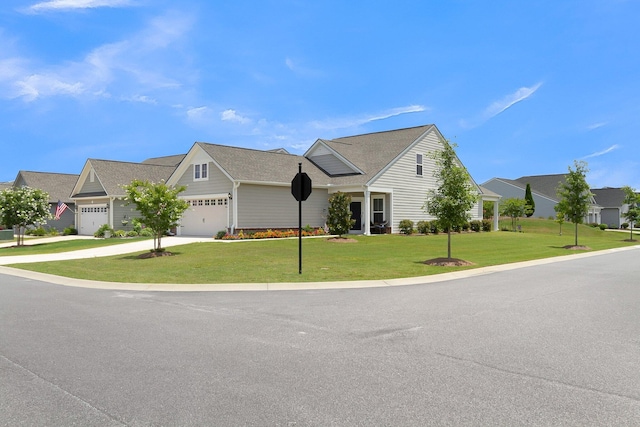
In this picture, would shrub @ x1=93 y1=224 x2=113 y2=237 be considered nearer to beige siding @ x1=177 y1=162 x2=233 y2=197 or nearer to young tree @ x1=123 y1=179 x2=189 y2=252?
Answer: beige siding @ x1=177 y1=162 x2=233 y2=197

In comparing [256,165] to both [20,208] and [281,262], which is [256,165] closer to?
[20,208]

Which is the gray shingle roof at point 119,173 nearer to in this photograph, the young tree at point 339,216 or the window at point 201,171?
the window at point 201,171

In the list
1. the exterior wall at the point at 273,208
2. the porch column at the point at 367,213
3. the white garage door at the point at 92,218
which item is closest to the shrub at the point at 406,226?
the porch column at the point at 367,213

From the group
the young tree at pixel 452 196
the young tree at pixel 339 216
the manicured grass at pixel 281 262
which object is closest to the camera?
the manicured grass at pixel 281 262

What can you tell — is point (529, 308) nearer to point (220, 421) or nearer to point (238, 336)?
point (238, 336)

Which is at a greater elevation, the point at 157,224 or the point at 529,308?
the point at 157,224

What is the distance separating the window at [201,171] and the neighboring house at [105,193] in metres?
5.12

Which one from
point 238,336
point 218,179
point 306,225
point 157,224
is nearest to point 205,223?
point 218,179

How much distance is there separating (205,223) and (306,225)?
6.73m

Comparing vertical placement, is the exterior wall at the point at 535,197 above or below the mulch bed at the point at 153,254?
above

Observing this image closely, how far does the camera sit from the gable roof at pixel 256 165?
31.8m

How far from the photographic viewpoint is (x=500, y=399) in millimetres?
4863

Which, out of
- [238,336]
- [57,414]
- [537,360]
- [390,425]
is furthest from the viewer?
[238,336]

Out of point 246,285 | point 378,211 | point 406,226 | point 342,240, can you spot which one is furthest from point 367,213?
point 246,285
